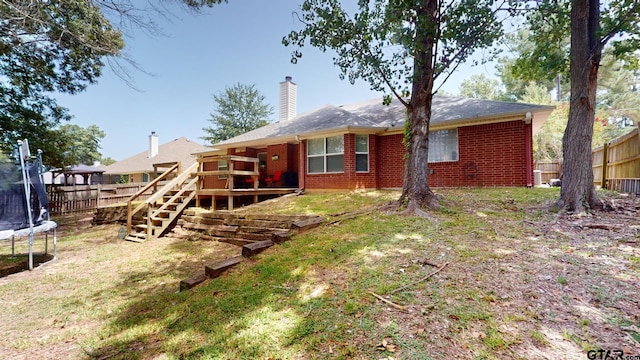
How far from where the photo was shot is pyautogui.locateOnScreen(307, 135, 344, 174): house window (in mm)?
11219

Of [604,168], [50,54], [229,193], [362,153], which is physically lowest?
[229,193]

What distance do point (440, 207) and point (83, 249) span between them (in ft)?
31.3

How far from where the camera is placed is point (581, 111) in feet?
19.6

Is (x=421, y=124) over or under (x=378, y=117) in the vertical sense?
under

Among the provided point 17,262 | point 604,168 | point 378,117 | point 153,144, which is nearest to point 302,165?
point 378,117

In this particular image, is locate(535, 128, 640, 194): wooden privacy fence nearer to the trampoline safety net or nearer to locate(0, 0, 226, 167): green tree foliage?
the trampoline safety net

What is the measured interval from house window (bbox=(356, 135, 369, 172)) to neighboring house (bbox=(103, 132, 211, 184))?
1713 centimetres

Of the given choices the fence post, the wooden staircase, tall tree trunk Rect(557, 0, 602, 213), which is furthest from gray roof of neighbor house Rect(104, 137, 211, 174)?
the fence post

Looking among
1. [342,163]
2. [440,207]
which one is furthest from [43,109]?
[440,207]

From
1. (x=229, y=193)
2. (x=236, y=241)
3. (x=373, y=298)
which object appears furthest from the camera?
(x=229, y=193)

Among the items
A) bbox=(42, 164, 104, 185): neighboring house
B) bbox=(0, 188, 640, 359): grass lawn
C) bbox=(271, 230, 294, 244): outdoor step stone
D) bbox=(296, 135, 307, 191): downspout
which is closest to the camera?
bbox=(0, 188, 640, 359): grass lawn

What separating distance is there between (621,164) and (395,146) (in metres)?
7.04

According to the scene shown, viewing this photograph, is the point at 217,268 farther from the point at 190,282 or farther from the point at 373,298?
the point at 373,298

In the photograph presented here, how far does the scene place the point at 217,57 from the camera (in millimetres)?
16984
